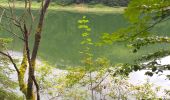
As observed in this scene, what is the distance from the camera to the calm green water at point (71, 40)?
45.5 m

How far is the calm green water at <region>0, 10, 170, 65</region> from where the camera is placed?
45.5 metres

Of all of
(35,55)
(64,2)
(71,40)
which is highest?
(35,55)

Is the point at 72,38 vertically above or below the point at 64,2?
above

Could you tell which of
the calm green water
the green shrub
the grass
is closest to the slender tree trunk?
the grass

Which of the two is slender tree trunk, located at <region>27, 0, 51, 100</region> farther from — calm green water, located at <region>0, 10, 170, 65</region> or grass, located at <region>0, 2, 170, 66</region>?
calm green water, located at <region>0, 10, 170, 65</region>

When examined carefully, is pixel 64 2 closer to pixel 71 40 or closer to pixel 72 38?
pixel 72 38

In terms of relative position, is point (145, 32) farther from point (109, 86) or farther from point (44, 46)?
point (44, 46)

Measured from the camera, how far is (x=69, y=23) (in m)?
92.0

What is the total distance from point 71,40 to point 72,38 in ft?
8.53

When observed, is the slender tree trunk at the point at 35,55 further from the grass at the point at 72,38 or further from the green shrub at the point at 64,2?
the green shrub at the point at 64,2

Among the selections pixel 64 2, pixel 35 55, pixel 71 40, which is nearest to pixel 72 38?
pixel 71 40

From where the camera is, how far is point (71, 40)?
64.8 m

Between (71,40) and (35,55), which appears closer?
(35,55)

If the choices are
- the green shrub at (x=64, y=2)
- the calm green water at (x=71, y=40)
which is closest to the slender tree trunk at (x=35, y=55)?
the calm green water at (x=71, y=40)
